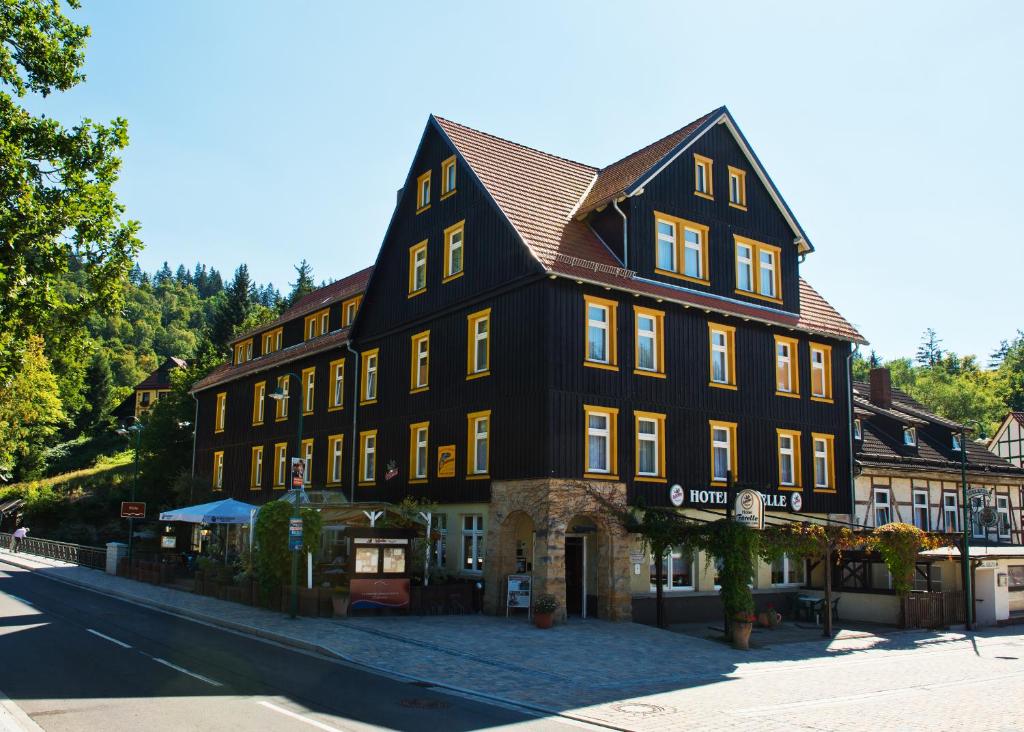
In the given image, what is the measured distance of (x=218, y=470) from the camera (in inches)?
1865

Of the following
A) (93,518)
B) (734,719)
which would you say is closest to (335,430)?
(734,719)

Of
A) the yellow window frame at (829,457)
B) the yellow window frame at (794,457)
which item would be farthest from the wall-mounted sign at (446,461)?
the yellow window frame at (829,457)

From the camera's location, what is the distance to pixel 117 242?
23.0 metres

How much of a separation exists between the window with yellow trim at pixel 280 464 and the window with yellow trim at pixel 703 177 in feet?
70.2

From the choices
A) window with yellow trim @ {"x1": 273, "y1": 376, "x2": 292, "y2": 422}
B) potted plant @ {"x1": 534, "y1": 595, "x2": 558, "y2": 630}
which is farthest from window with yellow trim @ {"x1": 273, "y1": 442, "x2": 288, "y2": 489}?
potted plant @ {"x1": 534, "y1": 595, "x2": 558, "y2": 630}

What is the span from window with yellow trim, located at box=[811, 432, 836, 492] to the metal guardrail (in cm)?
3198

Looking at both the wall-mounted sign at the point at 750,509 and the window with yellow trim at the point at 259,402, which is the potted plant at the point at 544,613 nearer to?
the wall-mounted sign at the point at 750,509

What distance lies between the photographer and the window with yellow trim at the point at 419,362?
3105 cm

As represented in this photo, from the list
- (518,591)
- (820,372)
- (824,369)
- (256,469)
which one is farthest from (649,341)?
(256,469)

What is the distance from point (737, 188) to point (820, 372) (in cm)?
743

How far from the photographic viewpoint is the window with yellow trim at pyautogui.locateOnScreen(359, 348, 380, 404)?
113 feet

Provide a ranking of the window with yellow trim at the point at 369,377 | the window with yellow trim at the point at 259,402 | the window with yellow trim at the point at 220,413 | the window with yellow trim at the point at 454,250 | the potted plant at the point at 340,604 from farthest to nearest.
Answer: the window with yellow trim at the point at 220,413, the window with yellow trim at the point at 259,402, the window with yellow trim at the point at 369,377, the window with yellow trim at the point at 454,250, the potted plant at the point at 340,604

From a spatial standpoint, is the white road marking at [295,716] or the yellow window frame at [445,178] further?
the yellow window frame at [445,178]

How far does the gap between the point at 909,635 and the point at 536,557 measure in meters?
11.3
